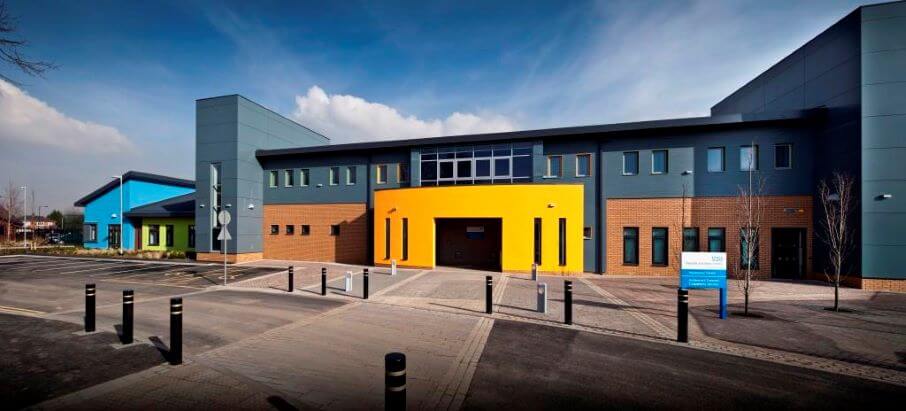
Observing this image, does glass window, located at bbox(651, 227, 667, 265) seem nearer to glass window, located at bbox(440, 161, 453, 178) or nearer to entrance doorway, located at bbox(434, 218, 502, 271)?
entrance doorway, located at bbox(434, 218, 502, 271)

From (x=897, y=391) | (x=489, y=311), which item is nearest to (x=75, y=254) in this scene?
(x=489, y=311)

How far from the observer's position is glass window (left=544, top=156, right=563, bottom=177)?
70.2 ft

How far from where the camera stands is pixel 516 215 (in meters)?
19.7

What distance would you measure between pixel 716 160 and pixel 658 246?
5.70 meters

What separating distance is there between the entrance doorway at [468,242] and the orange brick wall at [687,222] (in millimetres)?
7318

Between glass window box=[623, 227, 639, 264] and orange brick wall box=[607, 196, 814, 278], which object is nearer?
orange brick wall box=[607, 196, 814, 278]

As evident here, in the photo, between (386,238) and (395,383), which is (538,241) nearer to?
(386,238)

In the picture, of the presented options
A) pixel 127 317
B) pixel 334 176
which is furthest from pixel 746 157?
pixel 127 317

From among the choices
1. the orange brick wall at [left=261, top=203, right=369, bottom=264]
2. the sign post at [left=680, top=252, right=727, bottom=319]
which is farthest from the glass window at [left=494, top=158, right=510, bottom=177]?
the sign post at [left=680, top=252, right=727, bottom=319]

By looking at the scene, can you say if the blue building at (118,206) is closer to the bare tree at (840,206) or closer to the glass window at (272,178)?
the glass window at (272,178)

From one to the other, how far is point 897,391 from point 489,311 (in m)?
7.97

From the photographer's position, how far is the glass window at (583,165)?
21.1m

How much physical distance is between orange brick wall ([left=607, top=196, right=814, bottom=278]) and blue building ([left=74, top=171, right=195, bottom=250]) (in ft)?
131

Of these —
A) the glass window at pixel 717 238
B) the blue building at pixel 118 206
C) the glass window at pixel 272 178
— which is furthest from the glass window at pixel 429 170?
the blue building at pixel 118 206
